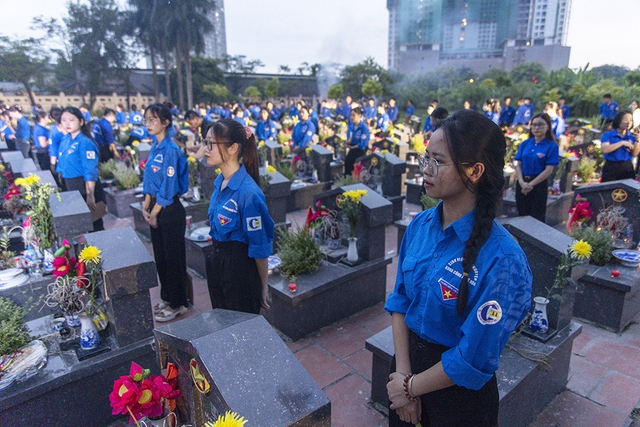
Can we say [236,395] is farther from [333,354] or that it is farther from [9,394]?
[333,354]

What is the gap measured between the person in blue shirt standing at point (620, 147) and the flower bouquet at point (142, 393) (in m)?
6.29

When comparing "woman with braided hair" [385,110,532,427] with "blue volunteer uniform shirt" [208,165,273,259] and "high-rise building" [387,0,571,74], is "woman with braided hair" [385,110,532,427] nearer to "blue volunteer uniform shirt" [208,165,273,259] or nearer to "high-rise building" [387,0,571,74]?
Result: "blue volunteer uniform shirt" [208,165,273,259]

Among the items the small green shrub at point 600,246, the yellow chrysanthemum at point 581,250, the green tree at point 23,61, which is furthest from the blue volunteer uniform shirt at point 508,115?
the green tree at point 23,61

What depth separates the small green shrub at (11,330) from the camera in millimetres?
2244

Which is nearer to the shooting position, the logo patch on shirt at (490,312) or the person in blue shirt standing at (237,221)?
the logo patch on shirt at (490,312)

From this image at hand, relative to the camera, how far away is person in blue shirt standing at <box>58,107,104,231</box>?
4.70m

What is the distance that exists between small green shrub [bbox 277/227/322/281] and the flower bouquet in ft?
7.35

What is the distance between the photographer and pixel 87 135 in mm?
4992

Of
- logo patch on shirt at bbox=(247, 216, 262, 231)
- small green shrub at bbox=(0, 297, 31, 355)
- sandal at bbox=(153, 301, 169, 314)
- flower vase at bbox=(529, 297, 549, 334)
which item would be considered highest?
logo patch on shirt at bbox=(247, 216, 262, 231)

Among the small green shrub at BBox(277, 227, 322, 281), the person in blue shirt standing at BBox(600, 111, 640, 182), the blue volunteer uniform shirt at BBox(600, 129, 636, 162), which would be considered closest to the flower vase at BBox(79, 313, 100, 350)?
the small green shrub at BBox(277, 227, 322, 281)

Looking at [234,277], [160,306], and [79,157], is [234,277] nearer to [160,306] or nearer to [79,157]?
[160,306]

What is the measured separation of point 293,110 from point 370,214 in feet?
56.9

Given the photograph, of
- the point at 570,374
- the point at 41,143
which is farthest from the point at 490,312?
the point at 41,143

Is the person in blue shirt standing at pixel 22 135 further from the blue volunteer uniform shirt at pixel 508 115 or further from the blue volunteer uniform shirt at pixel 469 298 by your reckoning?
the blue volunteer uniform shirt at pixel 508 115
